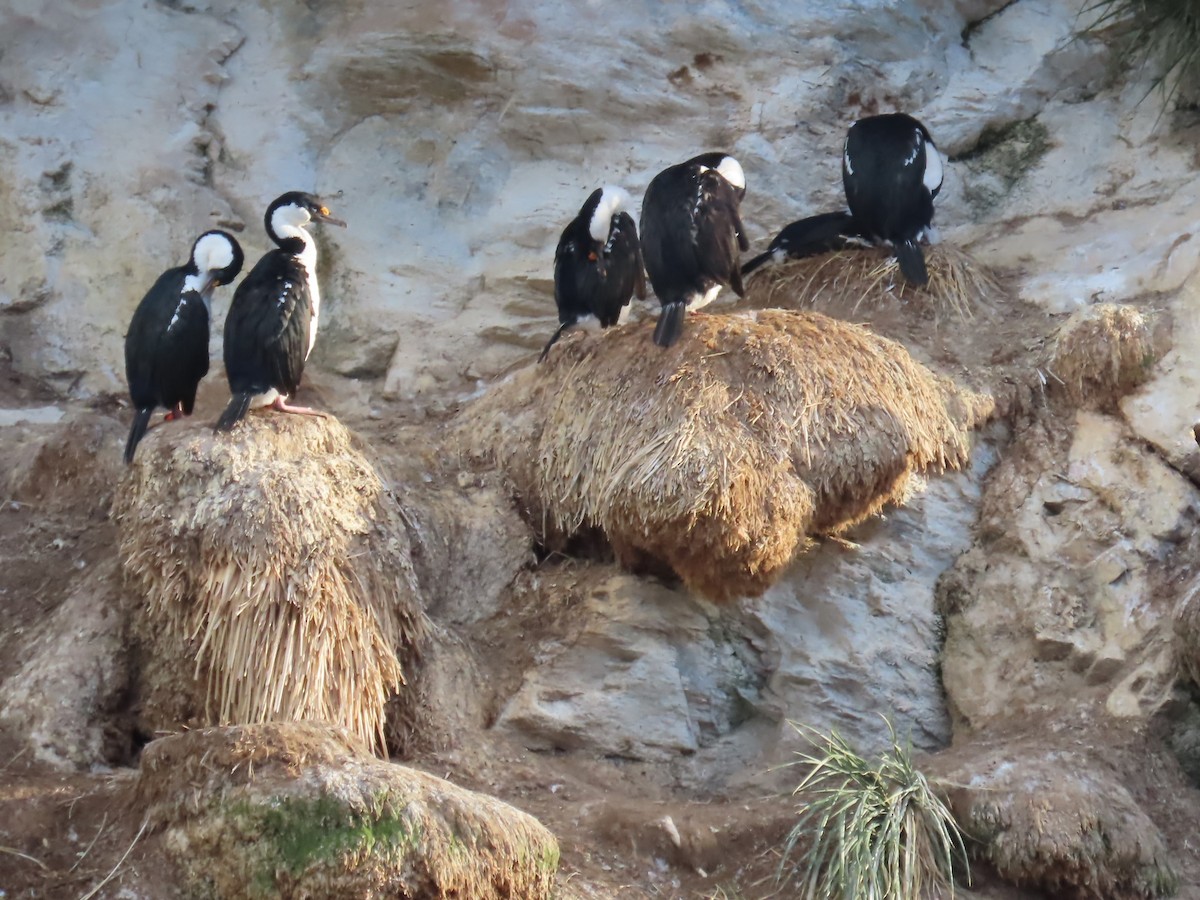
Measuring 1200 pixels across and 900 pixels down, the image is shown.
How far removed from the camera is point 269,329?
670 centimetres

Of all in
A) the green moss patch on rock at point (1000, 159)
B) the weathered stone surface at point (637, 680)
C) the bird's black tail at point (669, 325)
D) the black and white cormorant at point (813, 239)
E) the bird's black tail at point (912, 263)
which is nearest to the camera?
the weathered stone surface at point (637, 680)

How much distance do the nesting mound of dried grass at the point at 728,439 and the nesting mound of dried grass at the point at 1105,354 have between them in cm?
42

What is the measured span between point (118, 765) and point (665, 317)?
3033mm

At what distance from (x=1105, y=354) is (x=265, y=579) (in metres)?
3.91

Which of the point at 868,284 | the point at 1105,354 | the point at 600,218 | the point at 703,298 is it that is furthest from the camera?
the point at 868,284

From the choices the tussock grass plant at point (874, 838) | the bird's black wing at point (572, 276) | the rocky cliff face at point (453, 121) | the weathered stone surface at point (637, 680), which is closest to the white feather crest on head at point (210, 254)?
the rocky cliff face at point (453, 121)

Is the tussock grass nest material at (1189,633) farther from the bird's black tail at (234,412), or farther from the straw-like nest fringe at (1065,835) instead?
the bird's black tail at (234,412)

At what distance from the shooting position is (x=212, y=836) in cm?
496

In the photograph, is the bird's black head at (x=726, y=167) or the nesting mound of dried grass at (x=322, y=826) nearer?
the nesting mound of dried grass at (x=322, y=826)

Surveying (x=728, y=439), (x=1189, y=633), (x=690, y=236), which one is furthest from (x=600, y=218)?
(x=1189, y=633)

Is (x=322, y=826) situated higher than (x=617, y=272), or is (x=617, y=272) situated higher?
(x=617, y=272)

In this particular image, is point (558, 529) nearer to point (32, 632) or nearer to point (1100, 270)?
point (32, 632)

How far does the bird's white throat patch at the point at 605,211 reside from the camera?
7.53m

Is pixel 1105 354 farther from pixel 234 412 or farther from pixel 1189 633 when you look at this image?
pixel 234 412
